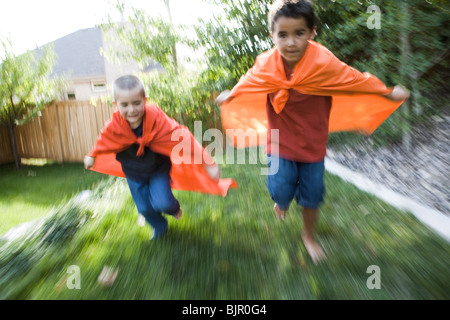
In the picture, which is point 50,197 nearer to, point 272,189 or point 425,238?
point 272,189

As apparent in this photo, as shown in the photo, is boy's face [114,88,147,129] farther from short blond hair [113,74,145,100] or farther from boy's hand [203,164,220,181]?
boy's hand [203,164,220,181]

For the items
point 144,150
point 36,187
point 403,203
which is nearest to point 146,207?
point 144,150

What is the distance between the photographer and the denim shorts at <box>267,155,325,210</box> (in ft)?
8.46

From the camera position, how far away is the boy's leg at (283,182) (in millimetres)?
2619

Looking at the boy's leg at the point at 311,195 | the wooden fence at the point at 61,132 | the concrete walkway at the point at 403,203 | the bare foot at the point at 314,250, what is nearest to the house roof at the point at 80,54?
the wooden fence at the point at 61,132

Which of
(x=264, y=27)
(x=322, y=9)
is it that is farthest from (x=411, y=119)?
(x=264, y=27)

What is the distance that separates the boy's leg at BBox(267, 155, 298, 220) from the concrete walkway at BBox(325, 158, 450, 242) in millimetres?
1274

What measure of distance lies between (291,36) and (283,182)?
1.11 metres

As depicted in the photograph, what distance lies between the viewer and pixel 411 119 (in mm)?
4879

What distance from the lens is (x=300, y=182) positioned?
105 inches

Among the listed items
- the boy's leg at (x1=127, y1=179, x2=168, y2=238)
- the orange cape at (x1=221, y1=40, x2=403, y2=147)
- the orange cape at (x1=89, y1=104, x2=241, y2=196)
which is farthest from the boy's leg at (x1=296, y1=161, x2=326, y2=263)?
the boy's leg at (x1=127, y1=179, x2=168, y2=238)

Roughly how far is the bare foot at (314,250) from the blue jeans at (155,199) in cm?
121

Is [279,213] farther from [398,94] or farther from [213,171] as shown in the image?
[398,94]
